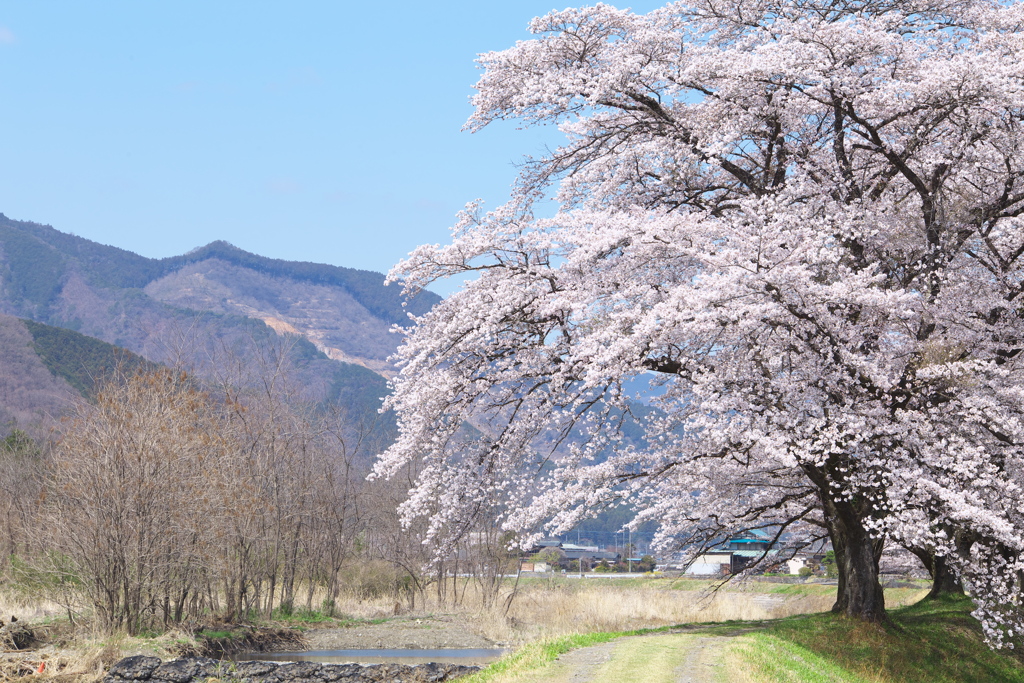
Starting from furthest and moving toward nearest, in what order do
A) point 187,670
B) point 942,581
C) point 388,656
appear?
point 388,656 → point 942,581 → point 187,670

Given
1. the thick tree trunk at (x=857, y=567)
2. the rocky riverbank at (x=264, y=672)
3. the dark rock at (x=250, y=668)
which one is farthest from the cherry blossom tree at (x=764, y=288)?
the dark rock at (x=250, y=668)

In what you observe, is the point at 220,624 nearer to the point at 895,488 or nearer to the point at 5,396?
the point at 895,488

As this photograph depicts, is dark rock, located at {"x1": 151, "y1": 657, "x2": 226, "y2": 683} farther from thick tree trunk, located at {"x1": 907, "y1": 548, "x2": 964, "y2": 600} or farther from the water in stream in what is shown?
thick tree trunk, located at {"x1": 907, "y1": 548, "x2": 964, "y2": 600}

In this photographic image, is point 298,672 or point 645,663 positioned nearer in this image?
point 645,663

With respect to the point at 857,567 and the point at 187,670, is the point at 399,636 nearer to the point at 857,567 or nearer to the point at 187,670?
the point at 187,670

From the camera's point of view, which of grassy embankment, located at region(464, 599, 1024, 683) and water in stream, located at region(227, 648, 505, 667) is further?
water in stream, located at region(227, 648, 505, 667)

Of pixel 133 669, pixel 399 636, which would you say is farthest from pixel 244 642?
pixel 133 669

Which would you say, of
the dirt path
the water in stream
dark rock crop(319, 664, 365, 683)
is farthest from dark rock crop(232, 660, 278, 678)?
the dirt path

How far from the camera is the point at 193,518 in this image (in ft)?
74.9

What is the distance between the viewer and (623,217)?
573 inches

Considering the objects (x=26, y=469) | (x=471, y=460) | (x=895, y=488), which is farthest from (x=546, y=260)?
(x=26, y=469)

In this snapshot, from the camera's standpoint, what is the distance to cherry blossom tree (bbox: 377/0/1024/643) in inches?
541

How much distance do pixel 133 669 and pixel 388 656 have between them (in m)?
8.75

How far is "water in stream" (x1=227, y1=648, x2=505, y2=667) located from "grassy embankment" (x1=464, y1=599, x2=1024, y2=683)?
29.1ft
